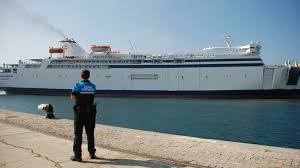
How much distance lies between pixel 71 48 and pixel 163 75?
2298 cm

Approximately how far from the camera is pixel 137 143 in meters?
6.19

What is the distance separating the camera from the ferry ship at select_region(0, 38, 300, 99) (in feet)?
136

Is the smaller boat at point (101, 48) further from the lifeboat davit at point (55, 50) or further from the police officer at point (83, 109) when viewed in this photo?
the police officer at point (83, 109)

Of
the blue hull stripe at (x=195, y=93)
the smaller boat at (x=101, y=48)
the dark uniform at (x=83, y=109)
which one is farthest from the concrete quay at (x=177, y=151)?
the smaller boat at (x=101, y=48)

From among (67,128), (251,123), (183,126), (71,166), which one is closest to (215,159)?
(71,166)

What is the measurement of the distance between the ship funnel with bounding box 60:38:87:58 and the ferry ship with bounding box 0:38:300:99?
185 centimetres

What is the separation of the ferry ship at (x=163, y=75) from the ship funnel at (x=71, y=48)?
1845mm

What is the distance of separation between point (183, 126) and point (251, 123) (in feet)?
18.0

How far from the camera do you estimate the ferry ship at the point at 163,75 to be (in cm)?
4150

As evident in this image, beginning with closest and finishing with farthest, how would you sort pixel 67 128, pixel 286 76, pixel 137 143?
1. pixel 137 143
2. pixel 67 128
3. pixel 286 76

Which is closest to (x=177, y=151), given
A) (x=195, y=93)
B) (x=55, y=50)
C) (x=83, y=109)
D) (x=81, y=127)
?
(x=81, y=127)

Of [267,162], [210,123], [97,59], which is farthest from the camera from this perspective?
[97,59]

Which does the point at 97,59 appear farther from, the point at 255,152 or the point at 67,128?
Result: the point at 255,152

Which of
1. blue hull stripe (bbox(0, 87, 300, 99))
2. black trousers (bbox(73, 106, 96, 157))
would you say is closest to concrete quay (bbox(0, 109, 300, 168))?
black trousers (bbox(73, 106, 96, 157))
